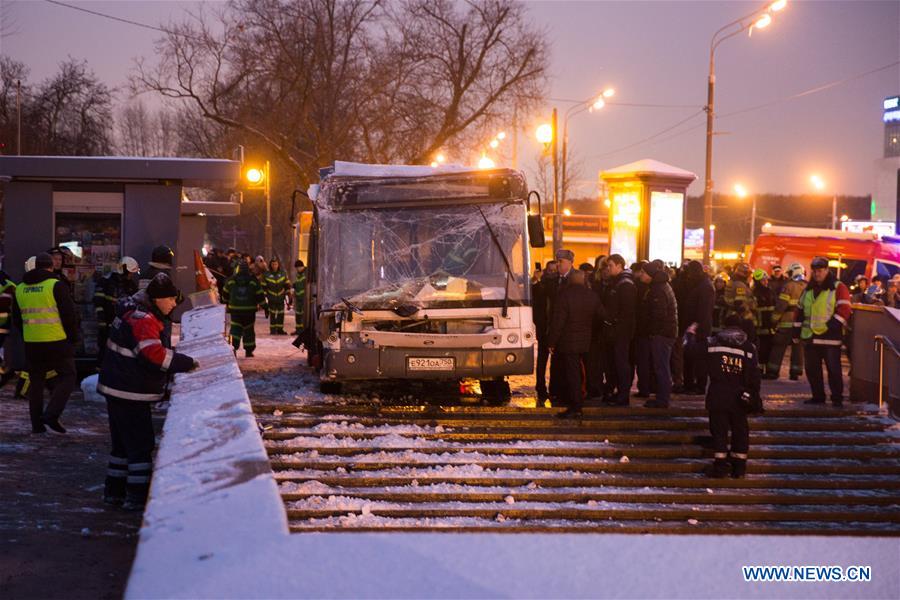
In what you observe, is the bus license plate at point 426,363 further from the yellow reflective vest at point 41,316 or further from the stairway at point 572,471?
the yellow reflective vest at point 41,316

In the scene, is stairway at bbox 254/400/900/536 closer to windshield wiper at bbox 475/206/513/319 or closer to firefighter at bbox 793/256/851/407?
firefighter at bbox 793/256/851/407

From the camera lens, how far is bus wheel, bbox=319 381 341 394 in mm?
12688

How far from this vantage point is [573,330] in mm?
12094

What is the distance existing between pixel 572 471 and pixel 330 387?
3616 mm

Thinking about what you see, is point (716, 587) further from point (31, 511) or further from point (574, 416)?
point (31, 511)

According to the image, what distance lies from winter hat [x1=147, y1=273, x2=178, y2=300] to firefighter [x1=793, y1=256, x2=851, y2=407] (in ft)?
26.4

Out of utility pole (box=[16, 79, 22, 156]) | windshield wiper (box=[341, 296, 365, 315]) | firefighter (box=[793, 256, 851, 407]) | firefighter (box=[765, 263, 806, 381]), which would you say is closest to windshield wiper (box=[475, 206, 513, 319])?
windshield wiper (box=[341, 296, 365, 315])

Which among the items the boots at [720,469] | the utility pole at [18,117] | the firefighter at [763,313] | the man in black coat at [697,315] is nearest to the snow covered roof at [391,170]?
the man in black coat at [697,315]

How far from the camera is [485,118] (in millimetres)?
35938

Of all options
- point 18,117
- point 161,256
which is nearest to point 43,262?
point 161,256

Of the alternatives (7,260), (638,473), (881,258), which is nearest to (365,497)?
(638,473)

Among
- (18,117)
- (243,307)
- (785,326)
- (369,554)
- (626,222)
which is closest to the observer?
(369,554)

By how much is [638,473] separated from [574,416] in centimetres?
152

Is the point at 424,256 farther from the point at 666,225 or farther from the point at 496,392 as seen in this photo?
the point at 666,225
